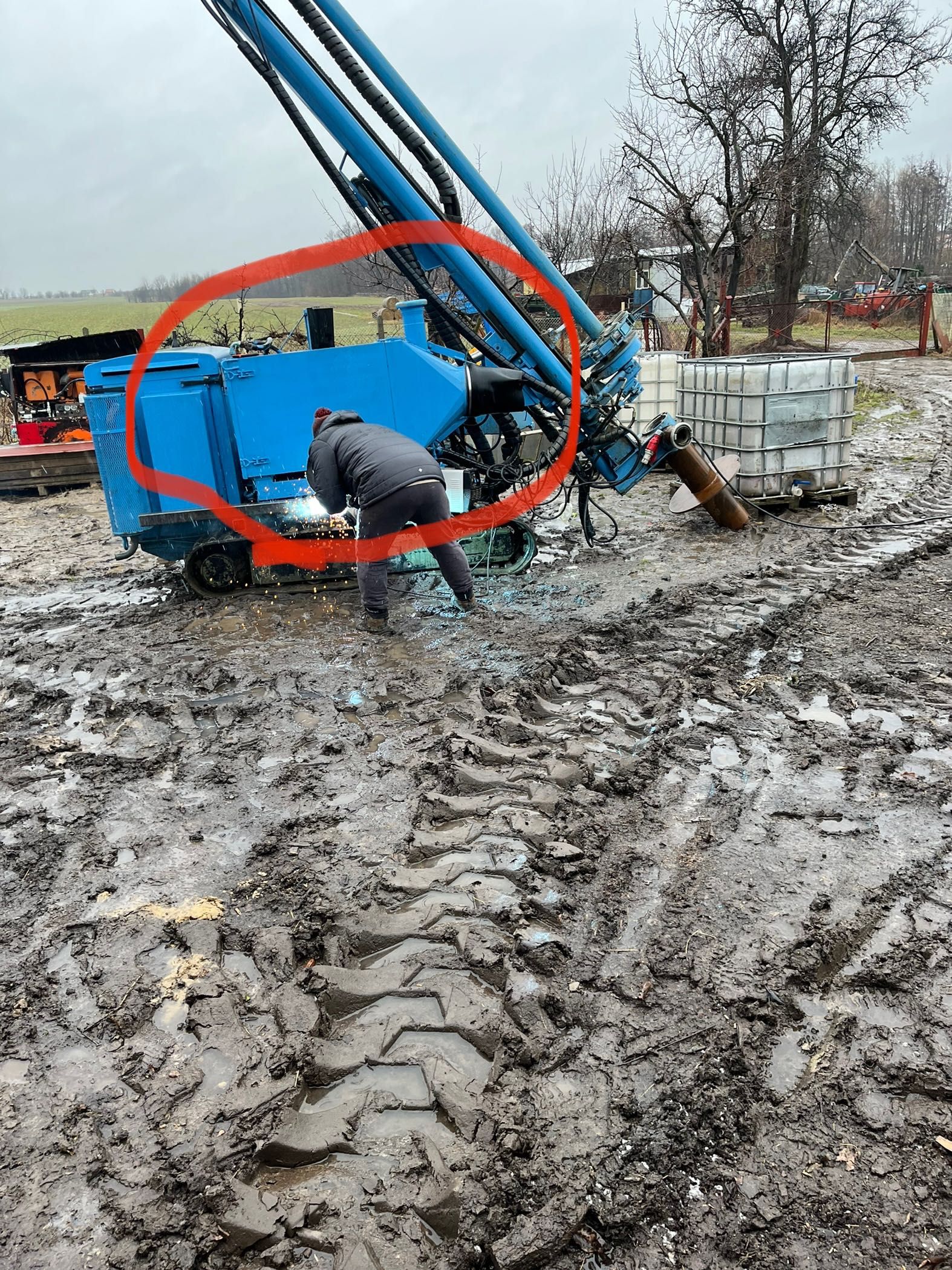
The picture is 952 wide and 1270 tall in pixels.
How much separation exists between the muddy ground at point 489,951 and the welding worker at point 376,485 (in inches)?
18.0

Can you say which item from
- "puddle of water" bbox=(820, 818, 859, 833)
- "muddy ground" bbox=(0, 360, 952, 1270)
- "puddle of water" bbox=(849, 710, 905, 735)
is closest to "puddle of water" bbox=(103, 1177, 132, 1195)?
"muddy ground" bbox=(0, 360, 952, 1270)

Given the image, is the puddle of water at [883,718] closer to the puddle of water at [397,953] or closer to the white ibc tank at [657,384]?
the puddle of water at [397,953]

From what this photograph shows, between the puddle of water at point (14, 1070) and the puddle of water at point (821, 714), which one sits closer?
the puddle of water at point (14, 1070)

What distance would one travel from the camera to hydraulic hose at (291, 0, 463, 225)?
5449 mm

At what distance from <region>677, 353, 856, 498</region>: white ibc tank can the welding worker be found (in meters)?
3.43

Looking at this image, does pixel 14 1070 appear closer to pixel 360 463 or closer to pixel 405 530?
pixel 360 463

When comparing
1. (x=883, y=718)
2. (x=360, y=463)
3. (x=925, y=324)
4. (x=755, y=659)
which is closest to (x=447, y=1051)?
(x=883, y=718)

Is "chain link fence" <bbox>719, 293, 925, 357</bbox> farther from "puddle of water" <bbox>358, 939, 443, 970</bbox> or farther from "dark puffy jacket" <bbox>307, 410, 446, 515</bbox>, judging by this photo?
"puddle of water" <bbox>358, 939, 443, 970</bbox>

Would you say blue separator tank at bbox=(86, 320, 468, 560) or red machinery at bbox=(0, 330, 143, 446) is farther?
red machinery at bbox=(0, 330, 143, 446)

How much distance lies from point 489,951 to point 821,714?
2.34 m

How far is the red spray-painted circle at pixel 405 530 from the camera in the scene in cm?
595

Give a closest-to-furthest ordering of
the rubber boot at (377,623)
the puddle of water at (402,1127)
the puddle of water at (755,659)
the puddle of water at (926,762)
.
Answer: the puddle of water at (402,1127) → the puddle of water at (926,762) → the puddle of water at (755,659) → the rubber boot at (377,623)

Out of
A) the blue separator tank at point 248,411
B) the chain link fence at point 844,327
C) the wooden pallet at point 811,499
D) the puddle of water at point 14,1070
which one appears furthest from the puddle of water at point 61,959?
the chain link fence at point 844,327

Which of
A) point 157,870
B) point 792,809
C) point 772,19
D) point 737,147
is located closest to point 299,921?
point 157,870
